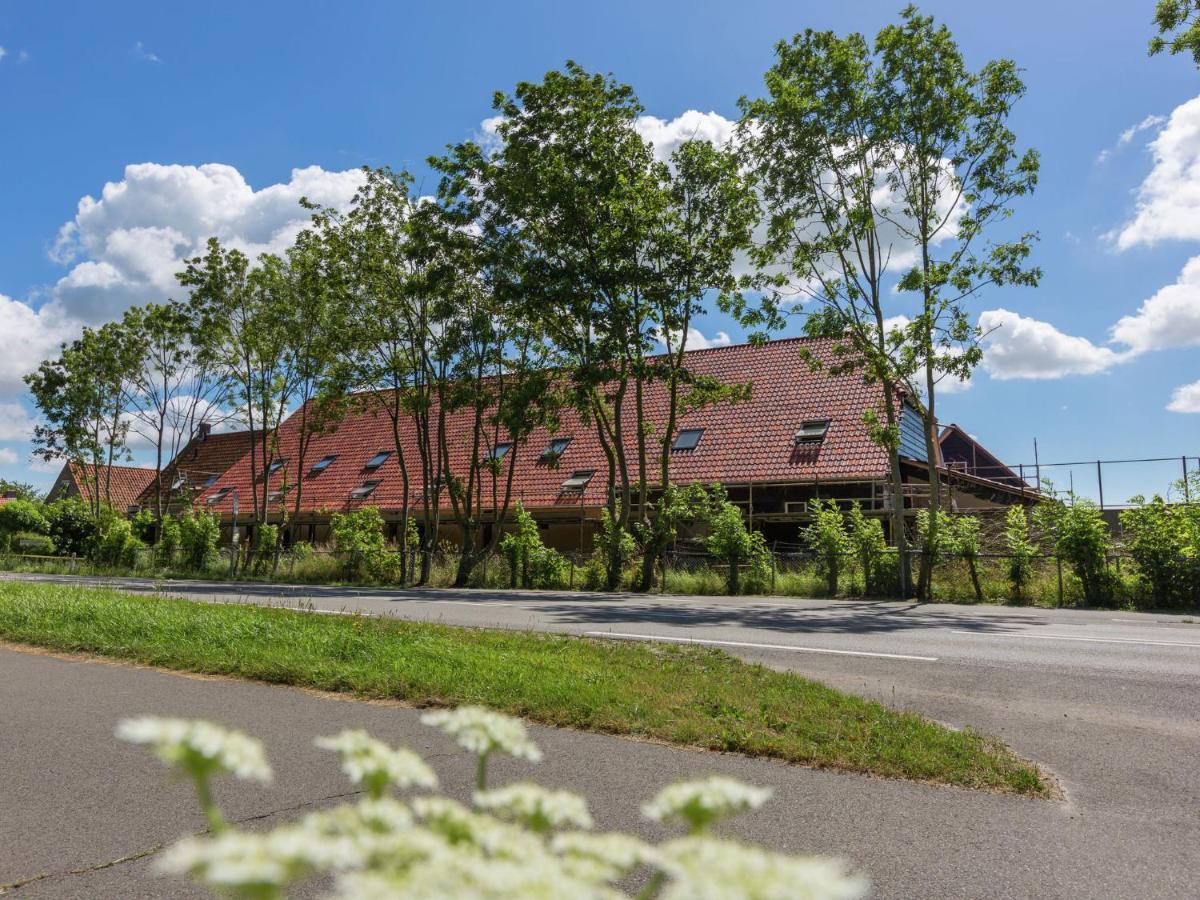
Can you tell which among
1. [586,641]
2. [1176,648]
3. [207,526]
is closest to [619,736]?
[586,641]

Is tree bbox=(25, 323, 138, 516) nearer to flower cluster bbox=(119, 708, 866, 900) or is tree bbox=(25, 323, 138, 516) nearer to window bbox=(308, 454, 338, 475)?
window bbox=(308, 454, 338, 475)

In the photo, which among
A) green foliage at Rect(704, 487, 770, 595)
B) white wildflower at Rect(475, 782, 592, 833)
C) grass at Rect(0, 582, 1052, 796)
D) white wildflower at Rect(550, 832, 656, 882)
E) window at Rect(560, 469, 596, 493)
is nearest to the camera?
white wildflower at Rect(550, 832, 656, 882)

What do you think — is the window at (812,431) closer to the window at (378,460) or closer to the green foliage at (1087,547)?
the green foliage at (1087,547)

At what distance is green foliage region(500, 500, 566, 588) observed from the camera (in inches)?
963

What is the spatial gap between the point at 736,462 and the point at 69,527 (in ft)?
121

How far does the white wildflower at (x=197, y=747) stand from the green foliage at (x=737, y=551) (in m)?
20.8

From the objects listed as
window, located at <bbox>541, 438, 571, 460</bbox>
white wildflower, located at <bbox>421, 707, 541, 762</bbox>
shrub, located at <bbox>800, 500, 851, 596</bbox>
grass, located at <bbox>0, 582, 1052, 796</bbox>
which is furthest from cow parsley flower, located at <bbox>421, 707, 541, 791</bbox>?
window, located at <bbox>541, 438, 571, 460</bbox>

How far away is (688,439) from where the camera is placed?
3180cm

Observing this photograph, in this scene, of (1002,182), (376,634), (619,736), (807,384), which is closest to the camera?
(619,736)

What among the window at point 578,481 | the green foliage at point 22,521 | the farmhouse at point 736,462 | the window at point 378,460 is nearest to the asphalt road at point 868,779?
the farmhouse at point 736,462

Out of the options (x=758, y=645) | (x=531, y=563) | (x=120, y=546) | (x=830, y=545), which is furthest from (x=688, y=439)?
(x=120, y=546)

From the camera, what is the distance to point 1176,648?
1059 centimetres

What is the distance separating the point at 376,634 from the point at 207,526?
26.3 metres

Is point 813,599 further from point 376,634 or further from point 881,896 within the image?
point 881,896
